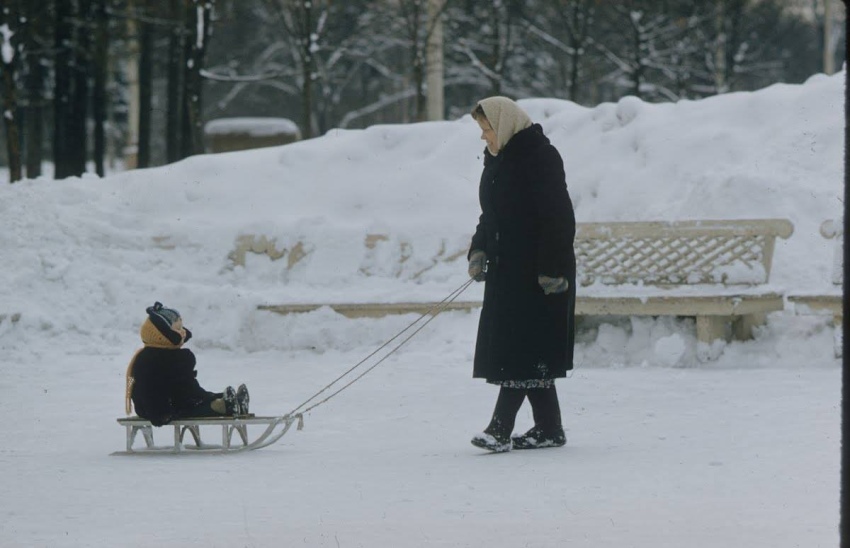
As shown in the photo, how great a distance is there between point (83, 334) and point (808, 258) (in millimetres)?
6850

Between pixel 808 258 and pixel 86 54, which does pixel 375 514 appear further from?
pixel 86 54

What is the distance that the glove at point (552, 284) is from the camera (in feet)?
23.9

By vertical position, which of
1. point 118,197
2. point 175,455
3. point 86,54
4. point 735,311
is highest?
point 86,54

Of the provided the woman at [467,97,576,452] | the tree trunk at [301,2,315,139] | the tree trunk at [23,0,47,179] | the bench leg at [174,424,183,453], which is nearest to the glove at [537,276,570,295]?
the woman at [467,97,576,452]

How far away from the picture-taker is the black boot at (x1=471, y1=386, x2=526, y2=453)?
7500 mm

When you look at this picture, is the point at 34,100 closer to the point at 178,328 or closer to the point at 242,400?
the point at 178,328

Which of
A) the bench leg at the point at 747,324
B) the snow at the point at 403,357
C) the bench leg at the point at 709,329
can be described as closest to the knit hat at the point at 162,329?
the snow at the point at 403,357

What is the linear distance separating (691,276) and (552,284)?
5.03 m

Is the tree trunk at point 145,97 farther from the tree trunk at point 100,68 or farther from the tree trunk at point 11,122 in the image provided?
the tree trunk at point 11,122

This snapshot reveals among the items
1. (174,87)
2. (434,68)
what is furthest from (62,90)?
(434,68)

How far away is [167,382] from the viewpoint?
766cm

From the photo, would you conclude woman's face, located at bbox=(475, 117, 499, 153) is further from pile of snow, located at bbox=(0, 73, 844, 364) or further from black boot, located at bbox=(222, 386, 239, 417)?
pile of snow, located at bbox=(0, 73, 844, 364)

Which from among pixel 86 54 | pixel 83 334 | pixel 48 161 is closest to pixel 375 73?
pixel 48 161

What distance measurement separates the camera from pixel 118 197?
1575 cm
